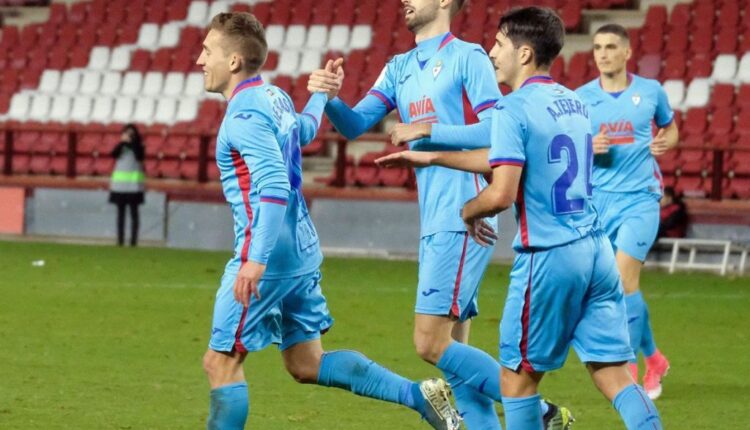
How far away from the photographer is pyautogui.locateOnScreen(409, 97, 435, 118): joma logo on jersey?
22.2 ft

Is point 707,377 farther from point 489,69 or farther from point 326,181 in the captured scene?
point 326,181

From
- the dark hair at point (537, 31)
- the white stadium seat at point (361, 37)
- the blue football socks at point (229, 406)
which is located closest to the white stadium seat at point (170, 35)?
the white stadium seat at point (361, 37)

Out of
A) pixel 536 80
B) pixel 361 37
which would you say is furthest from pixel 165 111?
pixel 536 80

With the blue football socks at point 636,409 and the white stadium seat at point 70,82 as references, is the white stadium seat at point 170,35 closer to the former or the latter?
the white stadium seat at point 70,82

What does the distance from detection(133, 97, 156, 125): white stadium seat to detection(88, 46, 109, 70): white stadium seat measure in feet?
5.06

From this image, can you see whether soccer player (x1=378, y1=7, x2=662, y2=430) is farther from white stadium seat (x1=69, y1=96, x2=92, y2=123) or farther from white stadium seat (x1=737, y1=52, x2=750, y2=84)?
white stadium seat (x1=69, y1=96, x2=92, y2=123)

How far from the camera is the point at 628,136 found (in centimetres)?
927

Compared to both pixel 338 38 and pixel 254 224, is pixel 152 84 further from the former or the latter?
pixel 254 224

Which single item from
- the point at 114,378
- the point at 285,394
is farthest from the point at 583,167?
the point at 114,378

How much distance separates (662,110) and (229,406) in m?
4.38

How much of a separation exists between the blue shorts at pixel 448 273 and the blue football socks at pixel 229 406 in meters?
0.97

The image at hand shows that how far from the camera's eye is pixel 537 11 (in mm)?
5754

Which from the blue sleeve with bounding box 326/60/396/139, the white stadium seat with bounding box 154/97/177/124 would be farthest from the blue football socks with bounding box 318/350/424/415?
the white stadium seat with bounding box 154/97/177/124

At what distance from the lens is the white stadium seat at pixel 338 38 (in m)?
24.9
